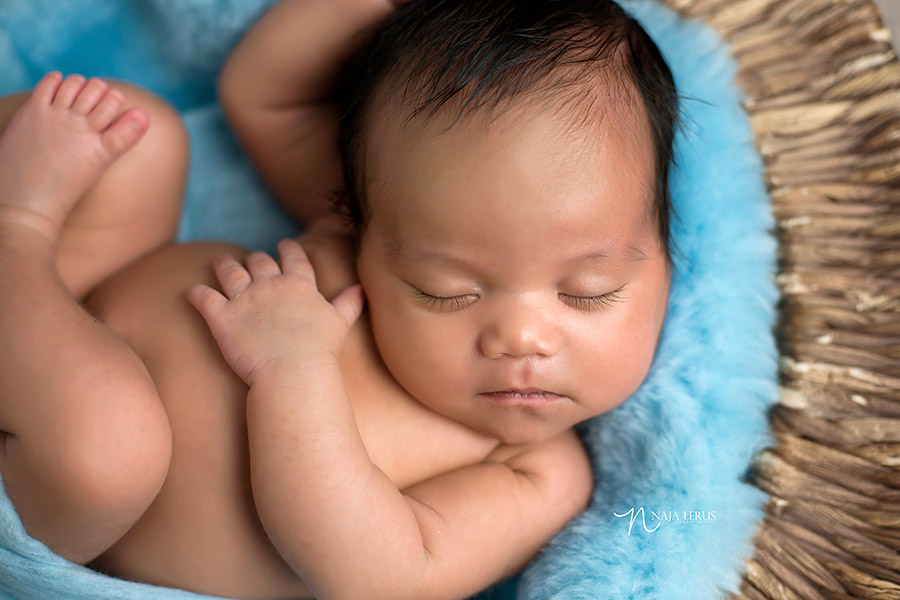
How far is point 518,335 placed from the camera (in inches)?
45.2

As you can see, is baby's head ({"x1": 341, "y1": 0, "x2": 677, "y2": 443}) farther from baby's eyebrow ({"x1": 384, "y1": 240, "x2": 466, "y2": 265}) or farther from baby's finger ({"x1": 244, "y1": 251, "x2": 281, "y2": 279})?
baby's finger ({"x1": 244, "y1": 251, "x2": 281, "y2": 279})

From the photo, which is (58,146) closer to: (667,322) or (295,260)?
(295,260)

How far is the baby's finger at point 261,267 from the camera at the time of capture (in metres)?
1.30

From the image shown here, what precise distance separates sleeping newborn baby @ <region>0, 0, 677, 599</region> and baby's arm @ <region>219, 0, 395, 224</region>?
0.16 m

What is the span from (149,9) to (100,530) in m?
1.16

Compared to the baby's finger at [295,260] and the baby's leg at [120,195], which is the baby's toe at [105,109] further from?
the baby's finger at [295,260]

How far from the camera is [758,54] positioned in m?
1.63

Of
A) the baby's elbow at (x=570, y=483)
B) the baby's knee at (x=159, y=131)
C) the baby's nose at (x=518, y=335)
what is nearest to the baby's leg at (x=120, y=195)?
the baby's knee at (x=159, y=131)

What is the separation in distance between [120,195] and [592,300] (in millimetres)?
838

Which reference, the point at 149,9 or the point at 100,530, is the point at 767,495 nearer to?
the point at 100,530

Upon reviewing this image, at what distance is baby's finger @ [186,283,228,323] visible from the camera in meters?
1.23

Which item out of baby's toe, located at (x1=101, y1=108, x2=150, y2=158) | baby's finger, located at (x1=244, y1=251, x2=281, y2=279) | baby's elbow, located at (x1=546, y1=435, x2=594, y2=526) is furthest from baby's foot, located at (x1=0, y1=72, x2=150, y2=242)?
baby's elbow, located at (x1=546, y1=435, x2=594, y2=526)

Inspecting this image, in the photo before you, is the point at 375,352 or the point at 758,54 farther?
the point at 758,54

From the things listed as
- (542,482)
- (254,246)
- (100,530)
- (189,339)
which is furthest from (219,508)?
(254,246)
